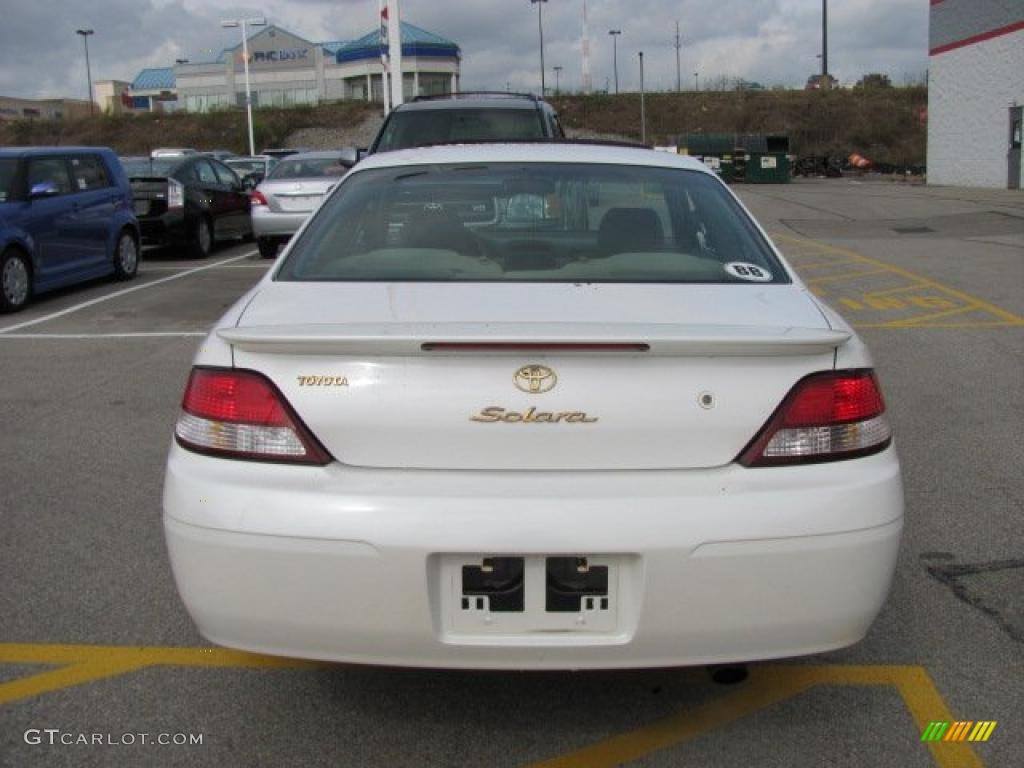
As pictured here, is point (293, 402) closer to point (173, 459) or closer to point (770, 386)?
point (173, 459)

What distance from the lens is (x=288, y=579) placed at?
103 inches

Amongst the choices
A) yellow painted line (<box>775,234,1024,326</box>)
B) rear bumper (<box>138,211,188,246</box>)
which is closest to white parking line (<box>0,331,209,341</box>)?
rear bumper (<box>138,211,188,246</box>)

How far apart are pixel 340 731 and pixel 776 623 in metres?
1.26

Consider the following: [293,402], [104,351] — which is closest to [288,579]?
[293,402]

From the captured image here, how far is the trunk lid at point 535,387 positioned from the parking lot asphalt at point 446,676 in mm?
874

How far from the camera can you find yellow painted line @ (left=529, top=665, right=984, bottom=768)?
2916mm

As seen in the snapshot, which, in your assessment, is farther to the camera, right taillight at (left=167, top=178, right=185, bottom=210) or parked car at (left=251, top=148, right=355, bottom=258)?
right taillight at (left=167, top=178, right=185, bottom=210)

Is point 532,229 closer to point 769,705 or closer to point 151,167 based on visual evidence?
point 769,705

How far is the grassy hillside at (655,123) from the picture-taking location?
58.6 m

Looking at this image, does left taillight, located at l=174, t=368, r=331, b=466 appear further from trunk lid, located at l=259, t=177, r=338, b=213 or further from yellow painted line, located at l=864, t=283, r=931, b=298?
trunk lid, located at l=259, t=177, r=338, b=213

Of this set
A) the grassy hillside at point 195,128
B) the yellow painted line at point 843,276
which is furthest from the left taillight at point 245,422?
the grassy hillside at point 195,128

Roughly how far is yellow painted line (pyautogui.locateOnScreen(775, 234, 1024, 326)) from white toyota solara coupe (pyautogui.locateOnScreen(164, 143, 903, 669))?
7.70 metres

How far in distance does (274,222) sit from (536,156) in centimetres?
1132

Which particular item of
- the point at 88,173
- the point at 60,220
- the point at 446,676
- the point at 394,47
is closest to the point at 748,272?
the point at 446,676
